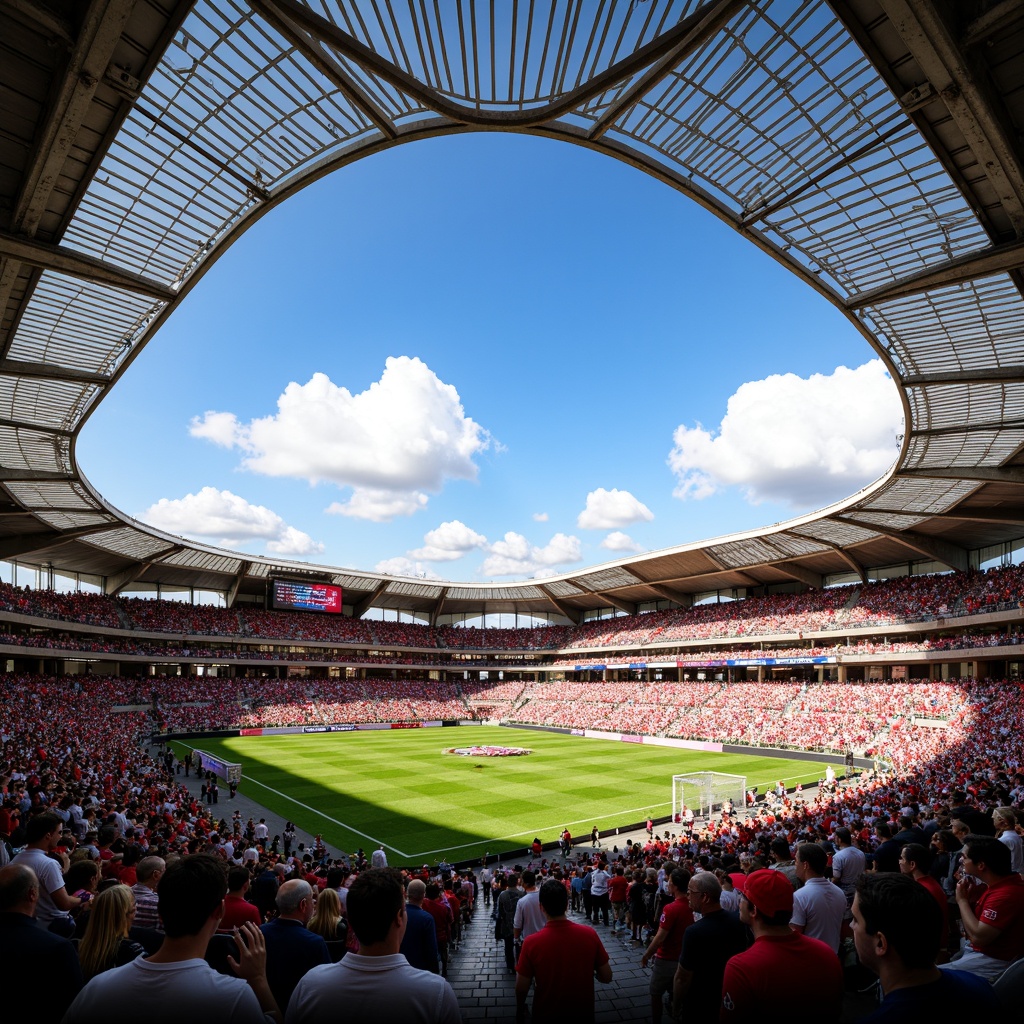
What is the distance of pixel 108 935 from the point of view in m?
3.90

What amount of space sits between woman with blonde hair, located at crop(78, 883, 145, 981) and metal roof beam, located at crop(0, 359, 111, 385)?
22.0m

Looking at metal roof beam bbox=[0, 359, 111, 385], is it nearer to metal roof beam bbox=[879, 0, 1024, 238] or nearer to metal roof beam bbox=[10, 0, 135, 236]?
metal roof beam bbox=[10, 0, 135, 236]

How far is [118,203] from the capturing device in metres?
16.9

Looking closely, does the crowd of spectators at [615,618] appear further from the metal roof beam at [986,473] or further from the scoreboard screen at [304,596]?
the metal roof beam at [986,473]

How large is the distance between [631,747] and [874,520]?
22854 millimetres

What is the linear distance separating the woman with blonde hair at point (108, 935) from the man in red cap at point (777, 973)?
10.8 feet

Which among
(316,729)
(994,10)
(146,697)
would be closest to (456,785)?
(316,729)

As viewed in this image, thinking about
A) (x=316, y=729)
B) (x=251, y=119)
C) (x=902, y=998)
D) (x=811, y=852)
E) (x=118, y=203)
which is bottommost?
(x=316, y=729)

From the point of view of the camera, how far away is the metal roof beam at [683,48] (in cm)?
1254

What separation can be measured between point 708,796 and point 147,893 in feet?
Result: 85.4

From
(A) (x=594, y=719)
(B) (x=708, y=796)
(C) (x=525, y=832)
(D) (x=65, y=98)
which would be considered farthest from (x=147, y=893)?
(A) (x=594, y=719)

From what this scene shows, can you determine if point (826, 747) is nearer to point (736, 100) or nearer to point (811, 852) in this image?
point (736, 100)

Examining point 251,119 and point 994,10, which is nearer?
point 994,10

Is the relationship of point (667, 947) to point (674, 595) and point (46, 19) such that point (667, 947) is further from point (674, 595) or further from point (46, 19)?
point (674, 595)
